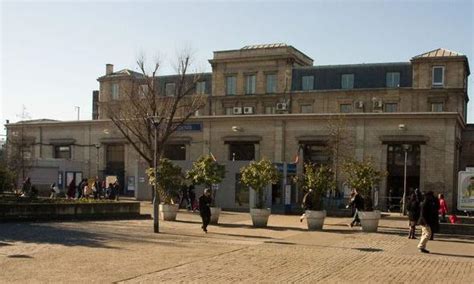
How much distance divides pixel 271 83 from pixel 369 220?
3914 centimetres

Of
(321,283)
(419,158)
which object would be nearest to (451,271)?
(321,283)

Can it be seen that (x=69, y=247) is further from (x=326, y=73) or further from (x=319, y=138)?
(x=326, y=73)

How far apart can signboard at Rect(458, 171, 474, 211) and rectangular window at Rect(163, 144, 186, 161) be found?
2343cm

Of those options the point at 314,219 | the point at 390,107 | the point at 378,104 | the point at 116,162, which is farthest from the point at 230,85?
the point at 314,219

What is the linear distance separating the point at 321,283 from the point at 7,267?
637 centimetres

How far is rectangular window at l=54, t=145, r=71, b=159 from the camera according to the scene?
2103 inches

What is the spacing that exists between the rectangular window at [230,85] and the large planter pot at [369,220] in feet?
134

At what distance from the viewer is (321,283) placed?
36.6ft

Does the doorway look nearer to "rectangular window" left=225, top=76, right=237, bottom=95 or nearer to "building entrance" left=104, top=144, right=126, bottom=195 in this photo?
"building entrance" left=104, top=144, right=126, bottom=195

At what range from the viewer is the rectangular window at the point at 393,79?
57.4m

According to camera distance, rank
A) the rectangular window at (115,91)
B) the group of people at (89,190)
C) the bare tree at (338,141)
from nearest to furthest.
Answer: the group of people at (89,190)
the bare tree at (338,141)
the rectangular window at (115,91)

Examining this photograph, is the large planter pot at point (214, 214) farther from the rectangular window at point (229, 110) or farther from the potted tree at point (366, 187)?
the rectangular window at point (229, 110)

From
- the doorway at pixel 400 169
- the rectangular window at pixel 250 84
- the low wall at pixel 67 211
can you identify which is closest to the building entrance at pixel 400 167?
the doorway at pixel 400 169

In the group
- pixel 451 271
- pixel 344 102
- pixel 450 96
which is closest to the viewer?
pixel 451 271
